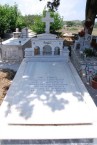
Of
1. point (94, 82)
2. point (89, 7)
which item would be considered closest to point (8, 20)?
point (89, 7)

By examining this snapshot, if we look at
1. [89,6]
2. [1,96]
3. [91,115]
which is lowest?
[1,96]

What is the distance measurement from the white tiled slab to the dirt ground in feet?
4.00

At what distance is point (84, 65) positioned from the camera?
30.5ft

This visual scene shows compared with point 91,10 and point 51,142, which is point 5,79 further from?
point 91,10

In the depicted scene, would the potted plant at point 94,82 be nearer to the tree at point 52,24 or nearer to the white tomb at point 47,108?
the white tomb at point 47,108

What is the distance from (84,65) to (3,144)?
5536mm

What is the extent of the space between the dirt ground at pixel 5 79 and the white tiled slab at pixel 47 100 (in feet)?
4.00

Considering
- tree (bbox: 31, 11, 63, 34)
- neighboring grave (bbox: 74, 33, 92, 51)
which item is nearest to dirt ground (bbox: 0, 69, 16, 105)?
neighboring grave (bbox: 74, 33, 92, 51)

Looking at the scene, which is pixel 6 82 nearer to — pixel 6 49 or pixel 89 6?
pixel 6 49

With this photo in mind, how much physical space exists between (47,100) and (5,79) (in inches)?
182

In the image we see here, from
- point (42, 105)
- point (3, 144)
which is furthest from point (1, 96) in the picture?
point (3, 144)

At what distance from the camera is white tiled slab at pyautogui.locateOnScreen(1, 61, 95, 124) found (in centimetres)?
497

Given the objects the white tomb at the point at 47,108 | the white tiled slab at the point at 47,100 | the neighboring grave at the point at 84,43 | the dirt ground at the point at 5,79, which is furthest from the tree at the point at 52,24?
the white tomb at the point at 47,108

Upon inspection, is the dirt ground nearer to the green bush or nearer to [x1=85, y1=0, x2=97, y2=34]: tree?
the green bush
